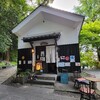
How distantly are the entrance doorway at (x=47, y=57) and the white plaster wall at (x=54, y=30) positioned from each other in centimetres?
57

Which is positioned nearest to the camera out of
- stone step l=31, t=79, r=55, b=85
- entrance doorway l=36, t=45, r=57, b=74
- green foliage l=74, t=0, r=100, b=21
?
stone step l=31, t=79, r=55, b=85

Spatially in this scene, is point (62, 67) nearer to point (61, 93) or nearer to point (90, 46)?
point (61, 93)

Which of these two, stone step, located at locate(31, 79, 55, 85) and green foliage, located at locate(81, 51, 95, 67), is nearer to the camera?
stone step, located at locate(31, 79, 55, 85)

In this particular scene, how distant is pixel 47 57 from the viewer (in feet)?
31.9

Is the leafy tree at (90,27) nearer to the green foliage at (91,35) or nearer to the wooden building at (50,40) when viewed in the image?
the green foliage at (91,35)

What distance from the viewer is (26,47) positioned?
10164mm

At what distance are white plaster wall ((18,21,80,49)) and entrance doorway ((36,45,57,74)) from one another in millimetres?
569

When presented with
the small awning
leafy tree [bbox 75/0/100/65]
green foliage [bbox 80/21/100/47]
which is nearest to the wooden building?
the small awning

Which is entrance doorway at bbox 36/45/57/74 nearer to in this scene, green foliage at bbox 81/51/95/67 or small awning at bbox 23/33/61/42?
small awning at bbox 23/33/61/42

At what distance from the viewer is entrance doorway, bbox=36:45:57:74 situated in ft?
31.5

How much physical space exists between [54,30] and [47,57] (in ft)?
6.91

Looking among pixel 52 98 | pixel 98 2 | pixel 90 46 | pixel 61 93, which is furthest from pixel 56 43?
pixel 98 2

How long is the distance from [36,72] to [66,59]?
2382mm

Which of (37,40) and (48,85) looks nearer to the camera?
(48,85)
